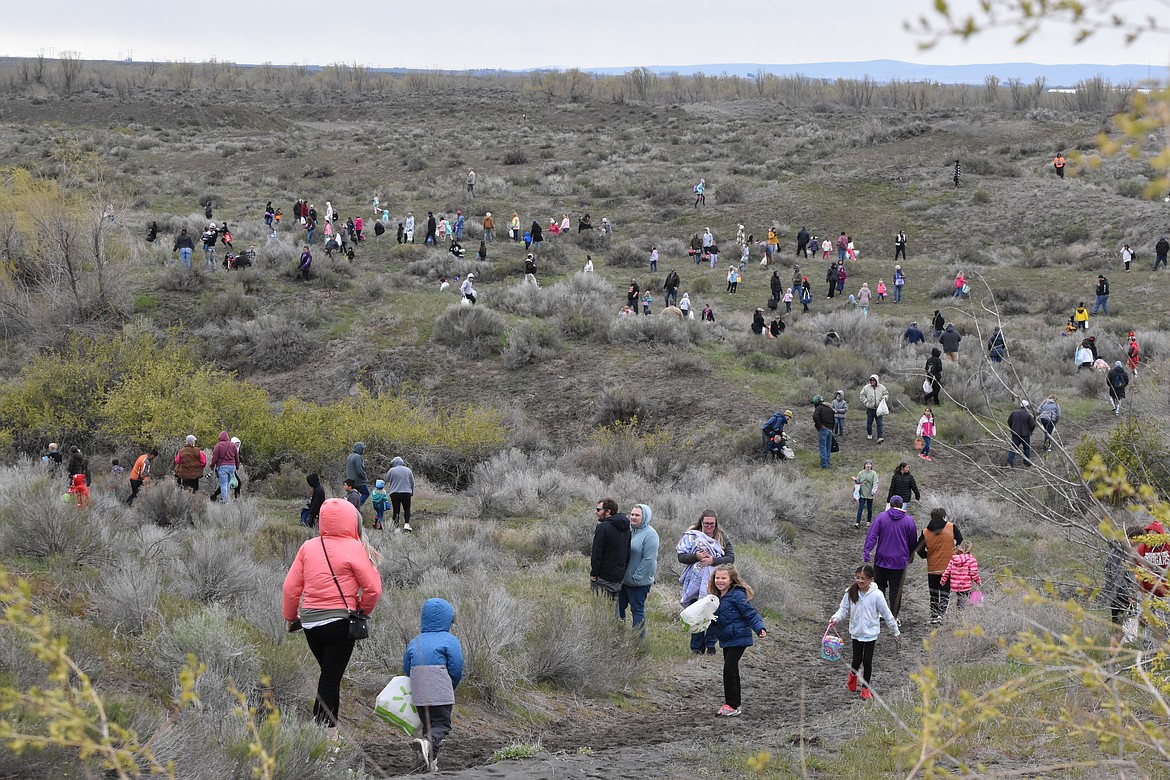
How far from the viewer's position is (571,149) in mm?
60875

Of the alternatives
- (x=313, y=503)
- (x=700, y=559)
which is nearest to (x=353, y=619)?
(x=700, y=559)

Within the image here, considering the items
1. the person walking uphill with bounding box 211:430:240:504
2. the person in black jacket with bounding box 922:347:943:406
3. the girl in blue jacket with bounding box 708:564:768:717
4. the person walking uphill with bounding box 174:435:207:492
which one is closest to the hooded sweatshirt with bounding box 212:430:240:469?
the person walking uphill with bounding box 211:430:240:504

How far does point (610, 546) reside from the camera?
31.8 feet

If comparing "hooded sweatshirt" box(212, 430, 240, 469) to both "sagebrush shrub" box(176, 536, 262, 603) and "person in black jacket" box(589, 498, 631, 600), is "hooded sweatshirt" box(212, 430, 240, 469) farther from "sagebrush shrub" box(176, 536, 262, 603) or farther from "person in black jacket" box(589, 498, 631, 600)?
"person in black jacket" box(589, 498, 631, 600)

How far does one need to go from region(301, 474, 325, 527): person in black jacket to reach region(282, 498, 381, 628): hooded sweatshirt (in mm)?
7441

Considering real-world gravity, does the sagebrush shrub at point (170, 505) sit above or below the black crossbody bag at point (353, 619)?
below

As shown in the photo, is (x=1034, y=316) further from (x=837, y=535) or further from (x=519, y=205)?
(x=519, y=205)

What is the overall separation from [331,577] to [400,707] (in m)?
0.88

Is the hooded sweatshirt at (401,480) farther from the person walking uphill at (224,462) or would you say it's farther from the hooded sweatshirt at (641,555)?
the hooded sweatshirt at (641,555)

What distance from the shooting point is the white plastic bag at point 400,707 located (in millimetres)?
6402

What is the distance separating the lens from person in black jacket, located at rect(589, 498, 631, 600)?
9.64m

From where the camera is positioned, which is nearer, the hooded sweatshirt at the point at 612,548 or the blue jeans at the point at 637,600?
the hooded sweatshirt at the point at 612,548

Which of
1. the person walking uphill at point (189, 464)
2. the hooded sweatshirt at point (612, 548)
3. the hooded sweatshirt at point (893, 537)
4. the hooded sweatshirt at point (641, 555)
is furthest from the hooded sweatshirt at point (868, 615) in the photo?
the person walking uphill at point (189, 464)

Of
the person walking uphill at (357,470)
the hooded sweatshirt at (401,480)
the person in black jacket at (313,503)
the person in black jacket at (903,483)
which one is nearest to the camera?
the person in black jacket at (313,503)
